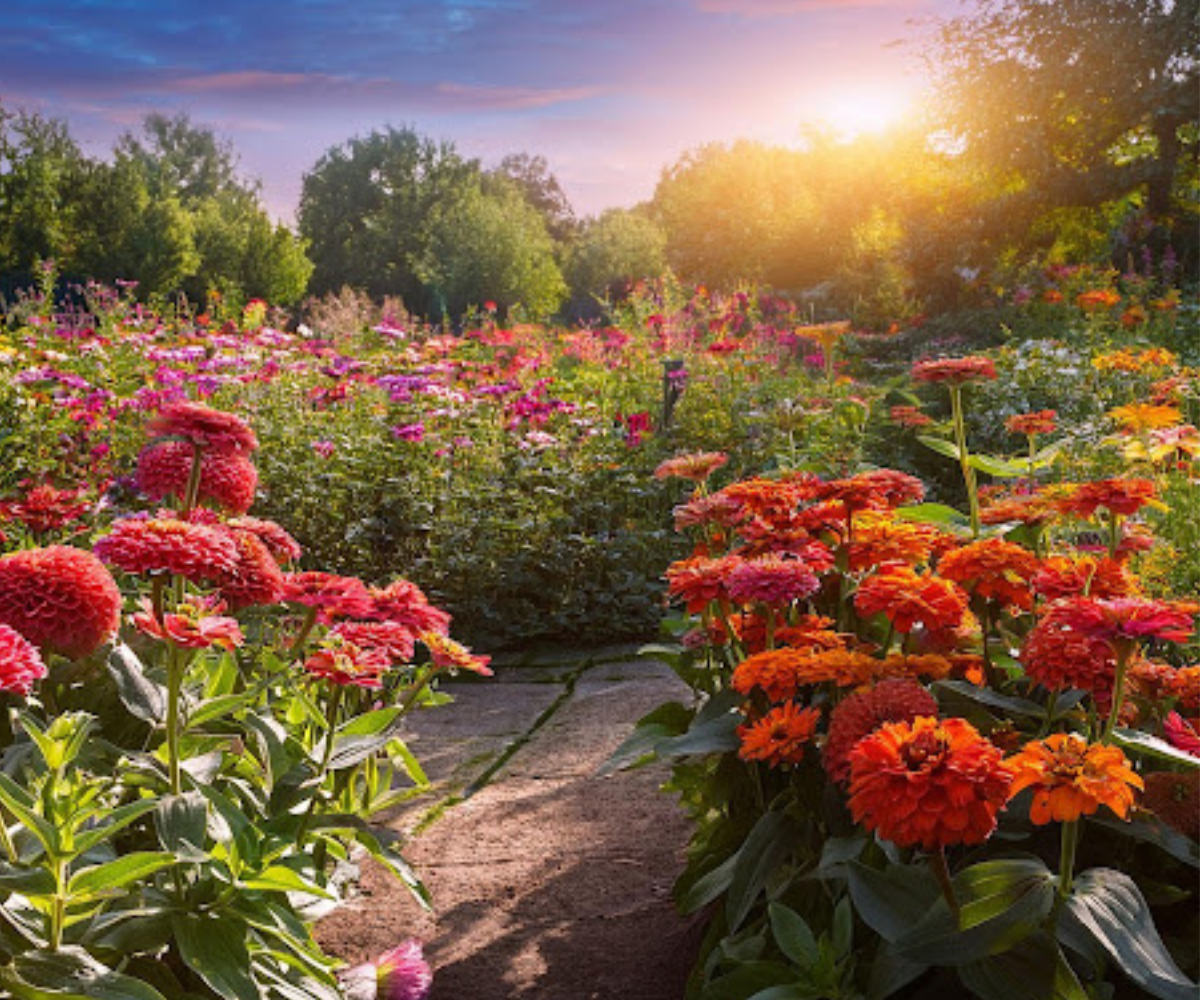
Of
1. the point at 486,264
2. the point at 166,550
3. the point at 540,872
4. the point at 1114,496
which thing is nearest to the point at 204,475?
the point at 166,550

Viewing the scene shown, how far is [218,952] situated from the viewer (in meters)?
1.44

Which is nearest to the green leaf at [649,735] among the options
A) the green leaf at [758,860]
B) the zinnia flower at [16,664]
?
the green leaf at [758,860]

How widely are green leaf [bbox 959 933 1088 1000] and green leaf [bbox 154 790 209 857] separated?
34.6 inches

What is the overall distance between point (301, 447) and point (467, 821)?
243 centimetres

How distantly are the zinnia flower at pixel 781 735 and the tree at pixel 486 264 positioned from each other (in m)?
22.8

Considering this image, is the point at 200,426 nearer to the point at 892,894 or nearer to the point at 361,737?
the point at 361,737

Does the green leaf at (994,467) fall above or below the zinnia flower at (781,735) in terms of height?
above

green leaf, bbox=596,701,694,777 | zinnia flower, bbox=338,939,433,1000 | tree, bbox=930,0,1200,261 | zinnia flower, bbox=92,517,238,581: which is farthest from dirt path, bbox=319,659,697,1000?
tree, bbox=930,0,1200,261

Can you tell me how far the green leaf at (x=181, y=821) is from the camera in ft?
4.74

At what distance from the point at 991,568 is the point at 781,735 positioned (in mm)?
400

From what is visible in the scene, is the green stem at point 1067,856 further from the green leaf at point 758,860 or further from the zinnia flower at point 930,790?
the green leaf at point 758,860

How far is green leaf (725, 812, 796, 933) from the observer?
65.4 inches

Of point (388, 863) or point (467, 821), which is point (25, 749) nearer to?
point (388, 863)

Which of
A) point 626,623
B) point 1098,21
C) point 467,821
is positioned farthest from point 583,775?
point 1098,21
